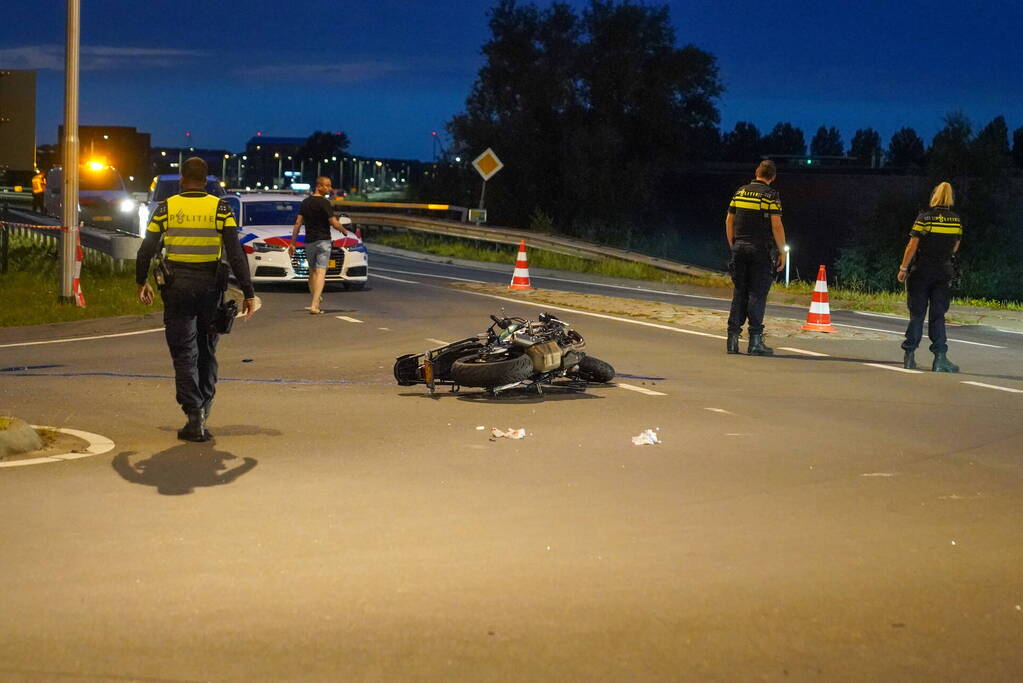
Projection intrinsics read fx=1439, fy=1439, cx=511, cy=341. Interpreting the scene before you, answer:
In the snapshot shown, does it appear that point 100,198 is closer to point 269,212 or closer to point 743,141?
point 269,212

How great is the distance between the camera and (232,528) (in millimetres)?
6863

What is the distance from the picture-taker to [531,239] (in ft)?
115

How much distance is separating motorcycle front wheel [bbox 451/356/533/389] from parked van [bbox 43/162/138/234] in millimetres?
29111

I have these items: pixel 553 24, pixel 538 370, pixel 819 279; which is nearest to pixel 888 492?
pixel 538 370

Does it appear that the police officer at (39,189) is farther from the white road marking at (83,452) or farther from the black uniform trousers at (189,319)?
the black uniform trousers at (189,319)

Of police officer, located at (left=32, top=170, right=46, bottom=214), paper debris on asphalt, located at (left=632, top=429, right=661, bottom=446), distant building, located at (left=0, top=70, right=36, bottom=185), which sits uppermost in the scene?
distant building, located at (left=0, top=70, right=36, bottom=185)

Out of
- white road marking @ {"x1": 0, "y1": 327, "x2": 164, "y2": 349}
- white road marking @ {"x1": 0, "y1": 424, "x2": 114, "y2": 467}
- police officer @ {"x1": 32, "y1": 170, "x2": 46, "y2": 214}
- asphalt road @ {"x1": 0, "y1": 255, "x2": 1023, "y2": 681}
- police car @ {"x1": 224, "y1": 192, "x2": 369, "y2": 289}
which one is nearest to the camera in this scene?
asphalt road @ {"x1": 0, "y1": 255, "x2": 1023, "y2": 681}

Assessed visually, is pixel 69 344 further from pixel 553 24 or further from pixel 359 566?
pixel 553 24

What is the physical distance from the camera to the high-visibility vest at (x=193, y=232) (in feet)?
31.3

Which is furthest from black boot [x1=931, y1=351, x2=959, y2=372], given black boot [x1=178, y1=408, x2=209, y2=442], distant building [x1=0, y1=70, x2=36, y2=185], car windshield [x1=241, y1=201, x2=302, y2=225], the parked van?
the parked van

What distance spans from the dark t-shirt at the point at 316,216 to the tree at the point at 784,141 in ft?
426

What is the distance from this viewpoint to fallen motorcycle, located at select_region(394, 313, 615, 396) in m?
11.4

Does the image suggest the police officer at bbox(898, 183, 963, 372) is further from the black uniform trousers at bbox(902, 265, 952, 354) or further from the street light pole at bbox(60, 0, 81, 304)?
the street light pole at bbox(60, 0, 81, 304)

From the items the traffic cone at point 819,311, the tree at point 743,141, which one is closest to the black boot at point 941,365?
the traffic cone at point 819,311
